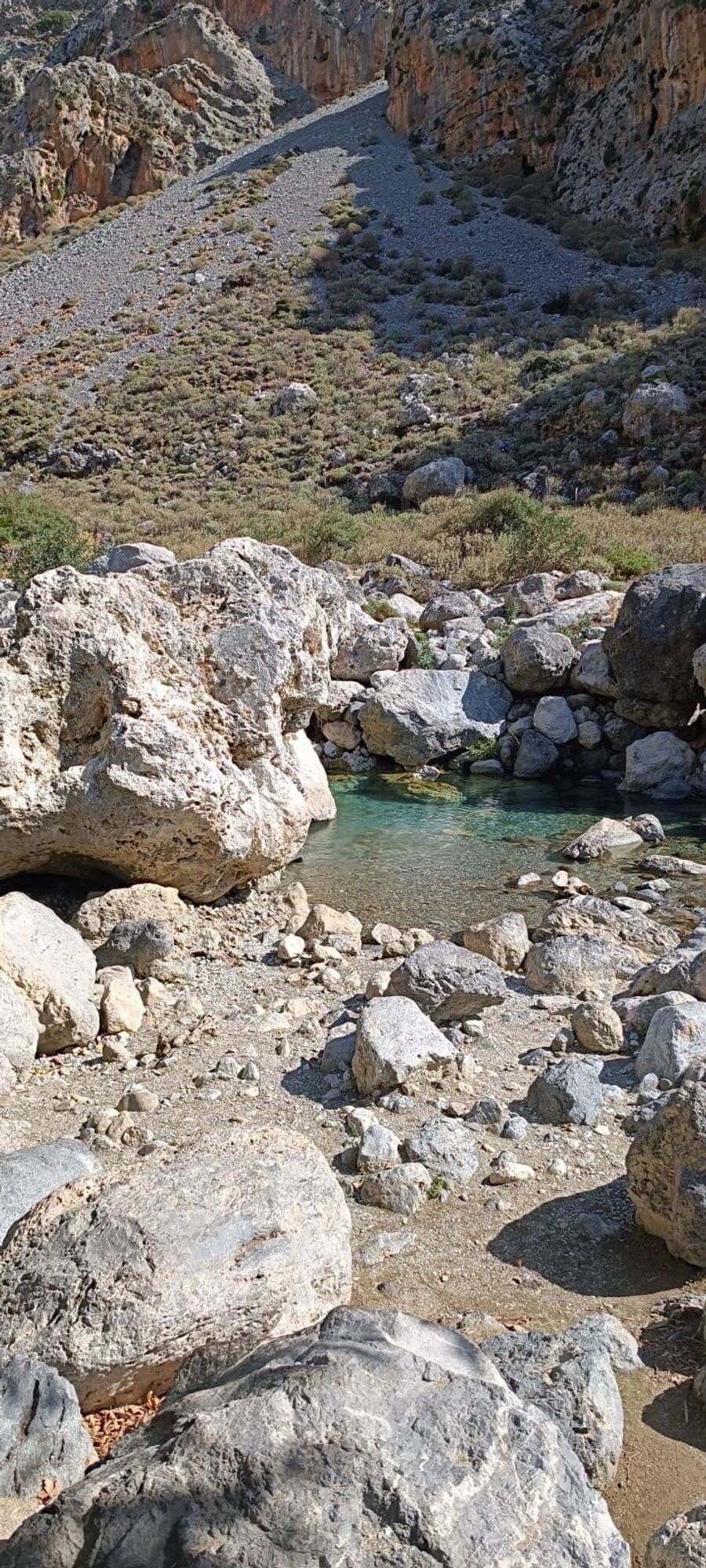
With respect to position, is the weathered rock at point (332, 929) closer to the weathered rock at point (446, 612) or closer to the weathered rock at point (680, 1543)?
the weathered rock at point (680, 1543)

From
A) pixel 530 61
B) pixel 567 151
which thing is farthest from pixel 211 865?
pixel 530 61

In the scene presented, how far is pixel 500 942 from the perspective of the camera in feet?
21.0

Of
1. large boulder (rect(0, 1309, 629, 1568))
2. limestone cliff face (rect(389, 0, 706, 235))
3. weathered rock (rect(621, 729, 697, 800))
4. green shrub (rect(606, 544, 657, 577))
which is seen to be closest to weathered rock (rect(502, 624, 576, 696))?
weathered rock (rect(621, 729, 697, 800))

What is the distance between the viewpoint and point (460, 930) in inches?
282

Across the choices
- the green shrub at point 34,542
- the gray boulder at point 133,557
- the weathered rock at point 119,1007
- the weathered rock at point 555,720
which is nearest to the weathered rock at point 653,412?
the green shrub at point 34,542

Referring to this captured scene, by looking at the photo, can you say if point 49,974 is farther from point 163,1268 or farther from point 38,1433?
point 38,1433

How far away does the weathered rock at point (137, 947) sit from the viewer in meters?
6.16

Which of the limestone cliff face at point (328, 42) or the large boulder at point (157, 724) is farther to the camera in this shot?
the limestone cliff face at point (328, 42)

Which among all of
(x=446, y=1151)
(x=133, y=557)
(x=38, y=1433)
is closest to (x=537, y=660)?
(x=133, y=557)

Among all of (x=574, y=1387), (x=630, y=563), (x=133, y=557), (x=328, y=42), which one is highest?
(x=328, y=42)

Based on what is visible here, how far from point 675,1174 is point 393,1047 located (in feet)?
5.11

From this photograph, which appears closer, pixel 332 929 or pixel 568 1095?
pixel 568 1095

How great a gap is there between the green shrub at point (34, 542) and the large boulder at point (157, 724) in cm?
945

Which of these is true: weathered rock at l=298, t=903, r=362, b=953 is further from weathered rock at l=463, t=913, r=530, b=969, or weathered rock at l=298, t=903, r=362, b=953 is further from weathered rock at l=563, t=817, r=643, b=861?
weathered rock at l=563, t=817, r=643, b=861
